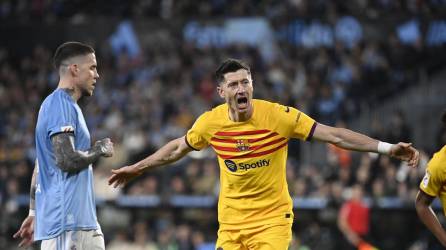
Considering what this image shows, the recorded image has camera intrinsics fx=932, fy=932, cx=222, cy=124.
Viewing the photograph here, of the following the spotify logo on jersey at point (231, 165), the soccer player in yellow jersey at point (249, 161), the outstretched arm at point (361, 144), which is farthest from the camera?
the spotify logo on jersey at point (231, 165)

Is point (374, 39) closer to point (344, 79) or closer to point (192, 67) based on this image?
point (344, 79)

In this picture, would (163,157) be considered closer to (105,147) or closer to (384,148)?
(105,147)

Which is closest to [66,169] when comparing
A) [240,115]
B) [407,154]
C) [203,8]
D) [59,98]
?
[59,98]

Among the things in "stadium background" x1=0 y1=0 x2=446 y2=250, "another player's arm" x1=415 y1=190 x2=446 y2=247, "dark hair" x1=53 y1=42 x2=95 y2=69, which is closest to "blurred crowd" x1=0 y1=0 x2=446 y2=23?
"stadium background" x1=0 y1=0 x2=446 y2=250

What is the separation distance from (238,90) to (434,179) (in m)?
1.69

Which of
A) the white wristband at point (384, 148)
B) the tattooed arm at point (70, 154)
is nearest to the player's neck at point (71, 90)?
the tattooed arm at point (70, 154)

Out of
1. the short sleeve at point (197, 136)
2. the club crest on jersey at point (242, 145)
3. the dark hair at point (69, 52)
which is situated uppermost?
the dark hair at point (69, 52)

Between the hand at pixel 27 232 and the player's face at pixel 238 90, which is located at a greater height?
the player's face at pixel 238 90

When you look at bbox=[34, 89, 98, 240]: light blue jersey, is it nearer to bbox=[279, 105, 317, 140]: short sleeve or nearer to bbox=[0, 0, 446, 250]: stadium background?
bbox=[279, 105, 317, 140]: short sleeve

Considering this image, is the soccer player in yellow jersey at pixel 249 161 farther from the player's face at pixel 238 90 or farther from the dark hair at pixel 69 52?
the dark hair at pixel 69 52

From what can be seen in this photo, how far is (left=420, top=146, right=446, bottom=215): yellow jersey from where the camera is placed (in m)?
7.23

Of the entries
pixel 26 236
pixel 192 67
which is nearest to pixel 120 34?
pixel 192 67

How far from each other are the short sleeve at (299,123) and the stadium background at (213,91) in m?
6.98

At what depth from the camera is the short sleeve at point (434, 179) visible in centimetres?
724
